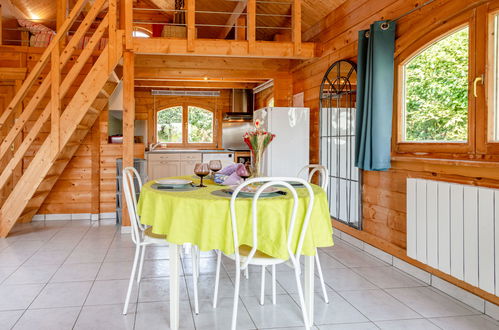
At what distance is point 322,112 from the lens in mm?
4961

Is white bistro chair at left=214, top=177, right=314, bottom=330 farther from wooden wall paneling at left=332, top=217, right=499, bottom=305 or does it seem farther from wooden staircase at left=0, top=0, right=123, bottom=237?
wooden staircase at left=0, top=0, right=123, bottom=237

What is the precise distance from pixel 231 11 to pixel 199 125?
261 centimetres

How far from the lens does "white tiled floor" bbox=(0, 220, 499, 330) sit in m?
2.41

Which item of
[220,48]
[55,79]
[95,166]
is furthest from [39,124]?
[220,48]

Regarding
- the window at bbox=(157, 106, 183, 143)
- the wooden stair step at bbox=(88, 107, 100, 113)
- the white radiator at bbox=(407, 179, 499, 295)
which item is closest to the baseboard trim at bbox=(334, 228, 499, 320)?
the white radiator at bbox=(407, 179, 499, 295)

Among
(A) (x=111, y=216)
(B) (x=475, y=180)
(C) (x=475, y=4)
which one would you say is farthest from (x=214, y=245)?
(A) (x=111, y=216)

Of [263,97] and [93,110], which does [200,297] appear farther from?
[263,97]

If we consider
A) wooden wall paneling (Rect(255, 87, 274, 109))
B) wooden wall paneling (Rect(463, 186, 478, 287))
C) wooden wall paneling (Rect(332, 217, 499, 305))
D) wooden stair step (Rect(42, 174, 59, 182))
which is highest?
wooden wall paneling (Rect(255, 87, 274, 109))

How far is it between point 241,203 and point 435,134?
72.7 inches

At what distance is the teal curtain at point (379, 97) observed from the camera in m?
3.40

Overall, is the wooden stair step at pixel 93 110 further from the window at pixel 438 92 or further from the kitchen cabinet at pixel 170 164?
the window at pixel 438 92

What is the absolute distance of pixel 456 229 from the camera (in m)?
2.59

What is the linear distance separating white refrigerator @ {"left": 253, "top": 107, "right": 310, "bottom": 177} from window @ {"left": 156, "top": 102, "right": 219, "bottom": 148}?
3.64m

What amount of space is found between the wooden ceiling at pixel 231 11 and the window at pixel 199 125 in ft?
5.20
